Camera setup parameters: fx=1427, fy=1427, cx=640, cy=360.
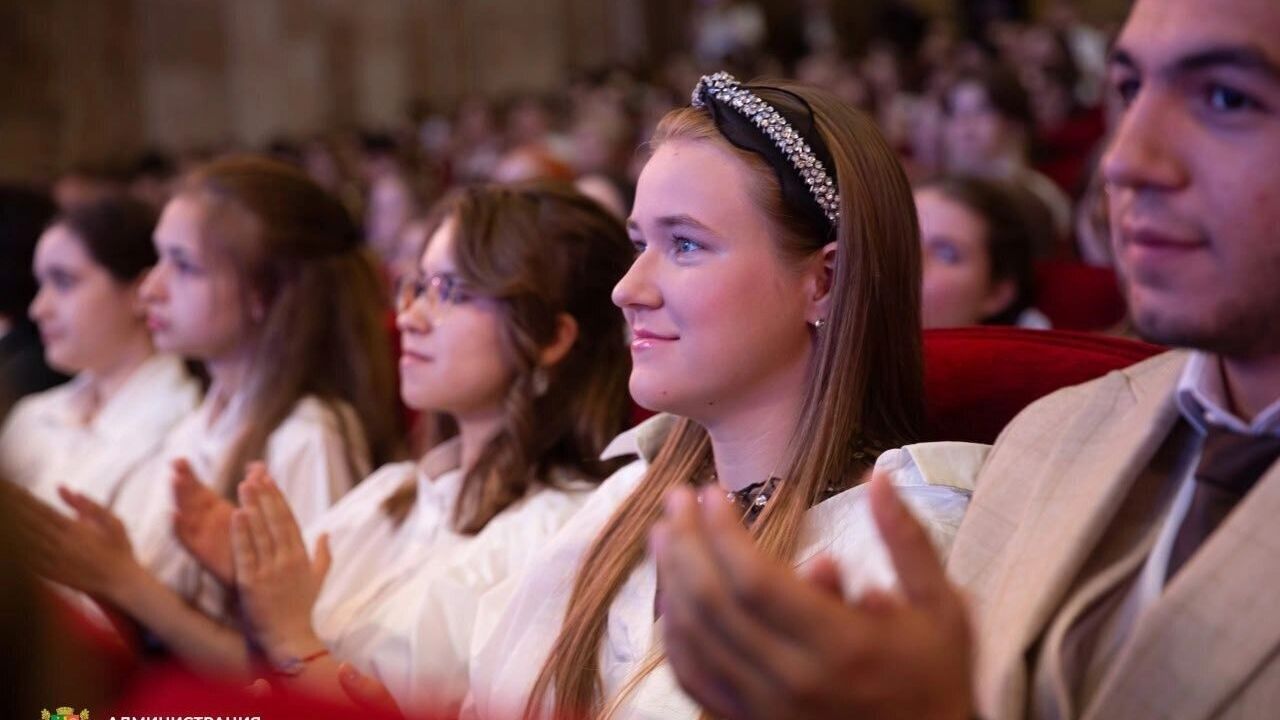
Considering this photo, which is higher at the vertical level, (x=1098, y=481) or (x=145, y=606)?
(x=1098, y=481)

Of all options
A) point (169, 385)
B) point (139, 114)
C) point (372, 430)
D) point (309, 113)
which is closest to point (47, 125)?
point (139, 114)

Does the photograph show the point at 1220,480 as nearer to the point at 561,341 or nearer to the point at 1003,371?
the point at 1003,371

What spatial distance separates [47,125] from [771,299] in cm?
1142

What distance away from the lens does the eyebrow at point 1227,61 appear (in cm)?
113

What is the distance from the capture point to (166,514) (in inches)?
118

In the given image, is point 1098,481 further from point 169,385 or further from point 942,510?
point 169,385

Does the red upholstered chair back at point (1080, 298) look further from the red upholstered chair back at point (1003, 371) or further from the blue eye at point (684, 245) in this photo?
the blue eye at point (684, 245)

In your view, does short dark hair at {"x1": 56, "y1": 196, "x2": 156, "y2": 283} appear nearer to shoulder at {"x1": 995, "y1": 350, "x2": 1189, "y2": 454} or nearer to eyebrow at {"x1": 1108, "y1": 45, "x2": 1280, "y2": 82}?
shoulder at {"x1": 995, "y1": 350, "x2": 1189, "y2": 454}

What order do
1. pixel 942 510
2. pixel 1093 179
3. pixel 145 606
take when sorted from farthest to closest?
pixel 1093 179
pixel 145 606
pixel 942 510

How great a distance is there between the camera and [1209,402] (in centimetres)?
124

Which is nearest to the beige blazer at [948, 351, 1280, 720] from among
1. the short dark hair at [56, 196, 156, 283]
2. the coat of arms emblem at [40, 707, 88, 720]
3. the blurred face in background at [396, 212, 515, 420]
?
the coat of arms emblem at [40, 707, 88, 720]

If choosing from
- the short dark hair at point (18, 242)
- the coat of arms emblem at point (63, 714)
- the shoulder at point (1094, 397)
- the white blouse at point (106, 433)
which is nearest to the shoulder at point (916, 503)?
the shoulder at point (1094, 397)

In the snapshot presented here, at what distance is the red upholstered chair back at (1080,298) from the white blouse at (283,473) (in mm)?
1699

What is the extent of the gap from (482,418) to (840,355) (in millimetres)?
934
